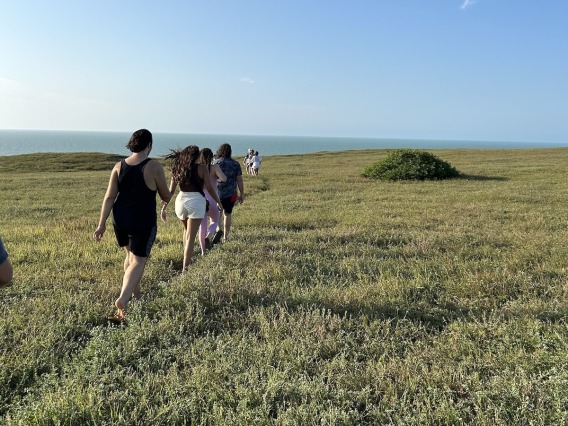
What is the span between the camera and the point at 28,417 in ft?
9.21

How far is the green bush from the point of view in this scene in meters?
23.0

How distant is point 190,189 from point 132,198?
1.97 m

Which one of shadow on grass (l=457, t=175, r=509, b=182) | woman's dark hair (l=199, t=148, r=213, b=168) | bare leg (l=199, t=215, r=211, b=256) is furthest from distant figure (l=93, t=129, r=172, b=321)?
shadow on grass (l=457, t=175, r=509, b=182)

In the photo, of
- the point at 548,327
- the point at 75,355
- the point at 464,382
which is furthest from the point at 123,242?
the point at 548,327

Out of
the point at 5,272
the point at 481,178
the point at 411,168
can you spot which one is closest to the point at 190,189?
the point at 5,272

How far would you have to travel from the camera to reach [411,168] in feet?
76.2

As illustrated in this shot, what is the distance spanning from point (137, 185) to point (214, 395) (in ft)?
9.05

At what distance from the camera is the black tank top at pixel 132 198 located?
4.84 meters

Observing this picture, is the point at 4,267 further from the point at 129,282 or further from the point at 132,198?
the point at 132,198

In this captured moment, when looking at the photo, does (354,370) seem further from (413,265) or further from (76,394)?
(413,265)

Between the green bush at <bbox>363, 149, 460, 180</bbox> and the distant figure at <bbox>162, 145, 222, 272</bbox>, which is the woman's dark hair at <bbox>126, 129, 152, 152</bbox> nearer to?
the distant figure at <bbox>162, 145, 222, 272</bbox>

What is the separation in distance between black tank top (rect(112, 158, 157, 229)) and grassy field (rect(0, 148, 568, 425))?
0.99 m

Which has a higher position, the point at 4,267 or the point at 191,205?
the point at 191,205

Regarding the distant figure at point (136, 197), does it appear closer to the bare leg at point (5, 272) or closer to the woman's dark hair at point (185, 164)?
the bare leg at point (5, 272)
